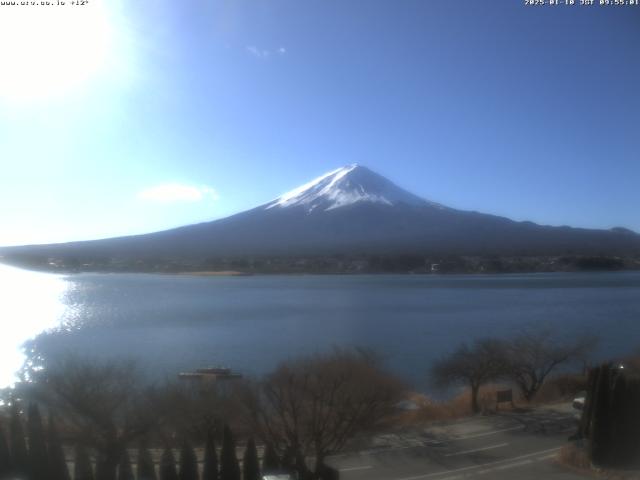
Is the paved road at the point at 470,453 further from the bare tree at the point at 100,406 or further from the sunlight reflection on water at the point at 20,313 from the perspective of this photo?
the sunlight reflection on water at the point at 20,313

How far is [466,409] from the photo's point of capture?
8508mm

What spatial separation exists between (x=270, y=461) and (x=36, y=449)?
169 centimetres

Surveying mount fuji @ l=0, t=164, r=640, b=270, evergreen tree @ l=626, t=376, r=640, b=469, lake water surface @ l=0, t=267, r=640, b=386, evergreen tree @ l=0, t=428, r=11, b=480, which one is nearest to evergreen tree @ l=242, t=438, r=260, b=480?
evergreen tree @ l=0, t=428, r=11, b=480

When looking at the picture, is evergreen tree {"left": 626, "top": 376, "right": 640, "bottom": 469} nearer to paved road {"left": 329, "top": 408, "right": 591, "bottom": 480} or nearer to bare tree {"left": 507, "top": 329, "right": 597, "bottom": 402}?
paved road {"left": 329, "top": 408, "right": 591, "bottom": 480}

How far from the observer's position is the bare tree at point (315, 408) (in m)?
5.49

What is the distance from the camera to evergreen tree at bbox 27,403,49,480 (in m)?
4.42

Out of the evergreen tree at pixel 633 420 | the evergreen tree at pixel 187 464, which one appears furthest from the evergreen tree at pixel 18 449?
the evergreen tree at pixel 633 420

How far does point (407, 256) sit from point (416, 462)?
124 ft

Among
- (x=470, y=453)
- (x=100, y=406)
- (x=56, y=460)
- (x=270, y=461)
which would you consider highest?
(x=100, y=406)

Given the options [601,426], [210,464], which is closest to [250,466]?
[210,464]

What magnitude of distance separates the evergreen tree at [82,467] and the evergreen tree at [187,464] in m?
0.62

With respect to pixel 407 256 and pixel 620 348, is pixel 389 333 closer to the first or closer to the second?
pixel 620 348

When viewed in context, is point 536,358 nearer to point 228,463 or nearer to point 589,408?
point 589,408

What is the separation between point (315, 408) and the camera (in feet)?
18.5
